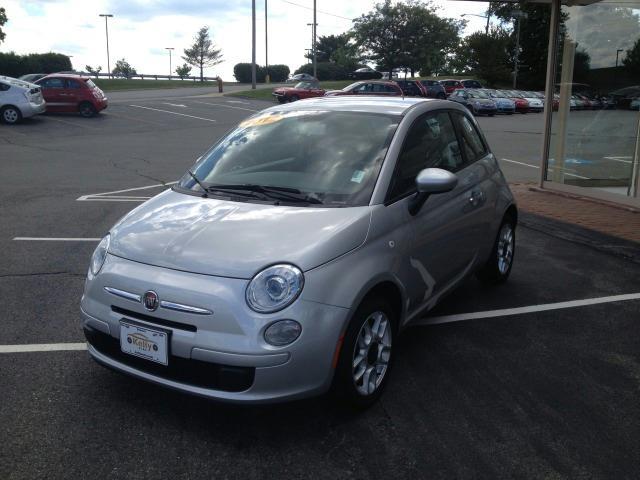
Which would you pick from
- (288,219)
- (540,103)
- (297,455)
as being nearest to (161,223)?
(288,219)

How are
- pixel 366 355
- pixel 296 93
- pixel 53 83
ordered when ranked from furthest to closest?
pixel 296 93 → pixel 53 83 → pixel 366 355

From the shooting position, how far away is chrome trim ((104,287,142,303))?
3.12 m

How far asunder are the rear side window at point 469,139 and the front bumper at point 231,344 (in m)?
2.41

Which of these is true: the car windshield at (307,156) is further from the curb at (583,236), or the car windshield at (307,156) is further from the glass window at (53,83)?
the glass window at (53,83)

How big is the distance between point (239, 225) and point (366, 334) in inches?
35.6

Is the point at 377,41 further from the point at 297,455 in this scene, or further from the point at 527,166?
the point at 297,455

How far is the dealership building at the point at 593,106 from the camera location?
9430mm

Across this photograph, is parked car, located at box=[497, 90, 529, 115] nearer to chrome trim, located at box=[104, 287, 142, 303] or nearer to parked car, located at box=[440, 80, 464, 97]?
parked car, located at box=[440, 80, 464, 97]

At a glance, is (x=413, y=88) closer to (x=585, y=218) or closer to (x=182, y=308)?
(x=585, y=218)

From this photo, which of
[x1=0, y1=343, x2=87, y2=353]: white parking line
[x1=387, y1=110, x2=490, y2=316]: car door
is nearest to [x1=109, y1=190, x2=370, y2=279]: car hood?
[x1=387, y1=110, x2=490, y2=316]: car door

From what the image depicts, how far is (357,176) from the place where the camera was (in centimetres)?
381

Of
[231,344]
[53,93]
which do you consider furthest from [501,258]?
[53,93]

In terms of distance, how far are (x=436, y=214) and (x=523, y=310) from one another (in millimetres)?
1527

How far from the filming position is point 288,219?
3.43 metres
